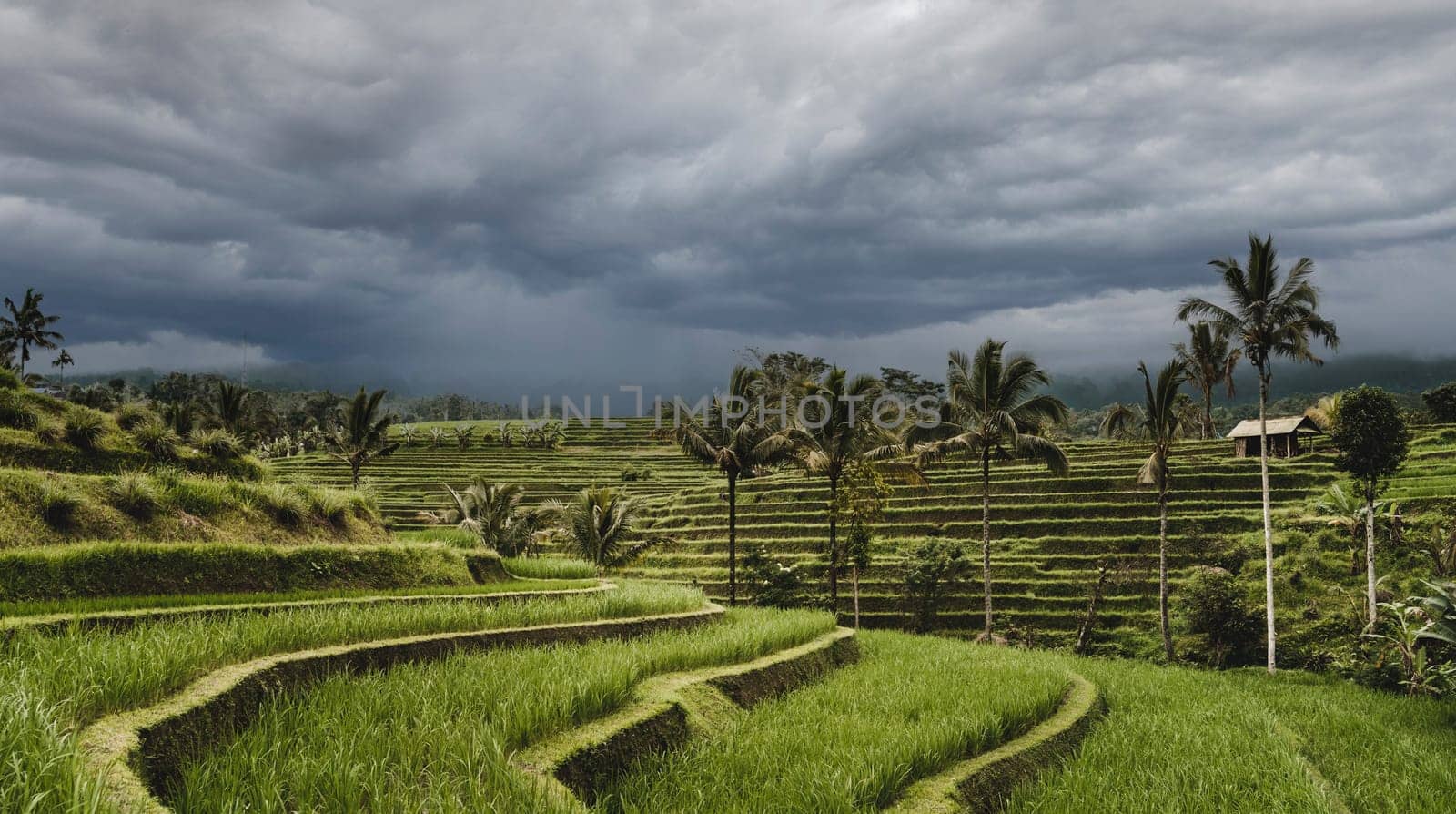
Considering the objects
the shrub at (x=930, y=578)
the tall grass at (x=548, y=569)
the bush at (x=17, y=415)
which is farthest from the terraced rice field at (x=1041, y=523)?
the bush at (x=17, y=415)

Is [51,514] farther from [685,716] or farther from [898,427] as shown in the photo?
[898,427]

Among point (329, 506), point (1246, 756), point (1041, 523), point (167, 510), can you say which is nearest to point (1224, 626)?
point (1041, 523)

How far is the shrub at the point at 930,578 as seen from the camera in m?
34.1

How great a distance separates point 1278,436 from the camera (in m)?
47.1

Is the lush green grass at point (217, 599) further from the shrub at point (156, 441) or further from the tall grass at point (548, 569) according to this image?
the shrub at point (156, 441)

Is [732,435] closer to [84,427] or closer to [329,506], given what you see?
[329,506]

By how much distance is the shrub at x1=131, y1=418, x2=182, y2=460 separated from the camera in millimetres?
14055

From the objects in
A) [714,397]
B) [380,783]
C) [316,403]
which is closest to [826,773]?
[380,783]

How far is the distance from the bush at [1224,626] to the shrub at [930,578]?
30.4 ft

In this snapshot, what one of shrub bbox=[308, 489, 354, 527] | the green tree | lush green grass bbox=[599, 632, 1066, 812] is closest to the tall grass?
shrub bbox=[308, 489, 354, 527]

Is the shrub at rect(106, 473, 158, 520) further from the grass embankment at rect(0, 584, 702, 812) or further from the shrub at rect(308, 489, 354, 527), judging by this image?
the grass embankment at rect(0, 584, 702, 812)

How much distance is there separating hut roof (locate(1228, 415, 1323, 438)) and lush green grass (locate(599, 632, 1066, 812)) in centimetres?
4372

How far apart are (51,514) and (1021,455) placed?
26356 mm

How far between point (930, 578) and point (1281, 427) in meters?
26.8
